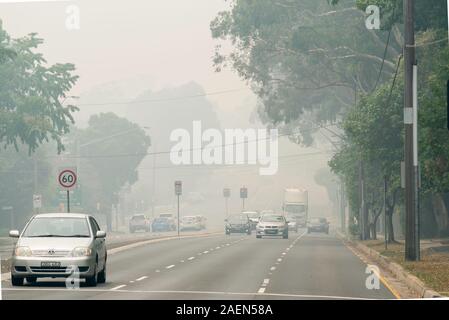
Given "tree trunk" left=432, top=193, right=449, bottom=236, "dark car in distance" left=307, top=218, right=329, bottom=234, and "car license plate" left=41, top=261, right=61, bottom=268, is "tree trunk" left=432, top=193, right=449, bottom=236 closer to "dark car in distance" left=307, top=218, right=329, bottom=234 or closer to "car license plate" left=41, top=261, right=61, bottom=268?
"car license plate" left=41, top=261, right=61, bottom=268

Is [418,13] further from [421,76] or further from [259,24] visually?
[259,24]

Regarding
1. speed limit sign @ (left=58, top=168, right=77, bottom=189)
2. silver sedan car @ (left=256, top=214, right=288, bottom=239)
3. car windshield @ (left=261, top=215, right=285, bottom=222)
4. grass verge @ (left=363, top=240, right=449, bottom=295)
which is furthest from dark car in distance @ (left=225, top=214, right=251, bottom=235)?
speed limit sign @ (left=58, top=168, right=77, bottom=189)

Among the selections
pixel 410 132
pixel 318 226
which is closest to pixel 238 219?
pixel 318 226

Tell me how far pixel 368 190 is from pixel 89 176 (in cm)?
7219

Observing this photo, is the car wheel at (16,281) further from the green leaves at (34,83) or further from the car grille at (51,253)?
the green leaves at (34,83)

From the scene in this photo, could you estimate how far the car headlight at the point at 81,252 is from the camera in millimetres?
26906

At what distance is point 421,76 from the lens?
5569 centimetres

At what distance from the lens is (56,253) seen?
88.0ft

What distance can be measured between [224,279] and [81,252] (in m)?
4.96

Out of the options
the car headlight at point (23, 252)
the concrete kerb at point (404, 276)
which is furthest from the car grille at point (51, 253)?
the concrete kerb at point (404, 276)

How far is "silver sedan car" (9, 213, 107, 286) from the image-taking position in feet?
87.8

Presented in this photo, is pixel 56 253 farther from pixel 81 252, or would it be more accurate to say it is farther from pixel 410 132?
pixel 410 132

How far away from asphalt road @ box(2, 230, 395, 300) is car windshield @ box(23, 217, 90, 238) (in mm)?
1187
